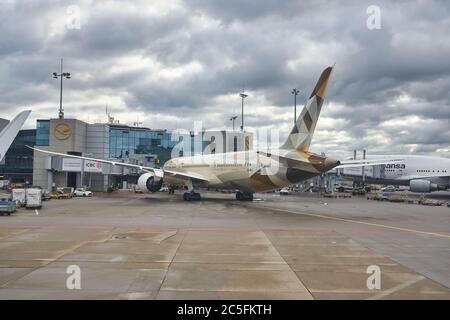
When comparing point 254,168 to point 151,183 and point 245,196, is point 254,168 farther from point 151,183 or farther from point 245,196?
point 151,183

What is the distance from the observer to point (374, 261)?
44.3ft

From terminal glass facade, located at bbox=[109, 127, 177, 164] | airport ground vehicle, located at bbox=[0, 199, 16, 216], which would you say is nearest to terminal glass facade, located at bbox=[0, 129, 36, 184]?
terminal glass facade, located at bbox=[109, 127, 177, 164]

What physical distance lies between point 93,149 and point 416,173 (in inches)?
2062

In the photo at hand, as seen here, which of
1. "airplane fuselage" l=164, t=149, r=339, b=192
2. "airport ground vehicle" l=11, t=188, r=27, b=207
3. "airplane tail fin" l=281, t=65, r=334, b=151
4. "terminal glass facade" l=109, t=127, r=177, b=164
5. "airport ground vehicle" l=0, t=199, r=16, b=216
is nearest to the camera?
"airport ground vehicle" l=0, t=199, r=16, b=216

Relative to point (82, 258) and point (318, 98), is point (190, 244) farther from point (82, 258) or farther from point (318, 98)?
point (318, 98)

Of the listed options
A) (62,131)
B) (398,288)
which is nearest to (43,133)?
(62,131)

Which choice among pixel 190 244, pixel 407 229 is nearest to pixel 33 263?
pixel 190 244

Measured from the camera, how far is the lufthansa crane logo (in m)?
65.8

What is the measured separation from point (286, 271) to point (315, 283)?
1.42m

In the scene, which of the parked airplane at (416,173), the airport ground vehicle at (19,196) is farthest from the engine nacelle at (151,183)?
the parked airplane at (416,173)

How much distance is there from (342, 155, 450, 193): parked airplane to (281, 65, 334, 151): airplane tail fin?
93.2 feet

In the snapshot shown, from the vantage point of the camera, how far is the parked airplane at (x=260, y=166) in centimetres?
3088

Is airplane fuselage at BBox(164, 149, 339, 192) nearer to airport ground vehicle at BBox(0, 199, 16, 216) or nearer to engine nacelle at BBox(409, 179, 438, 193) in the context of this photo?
airport ground vehicle at BBox(0, 199, 16, 216)

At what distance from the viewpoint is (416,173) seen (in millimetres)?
60312
